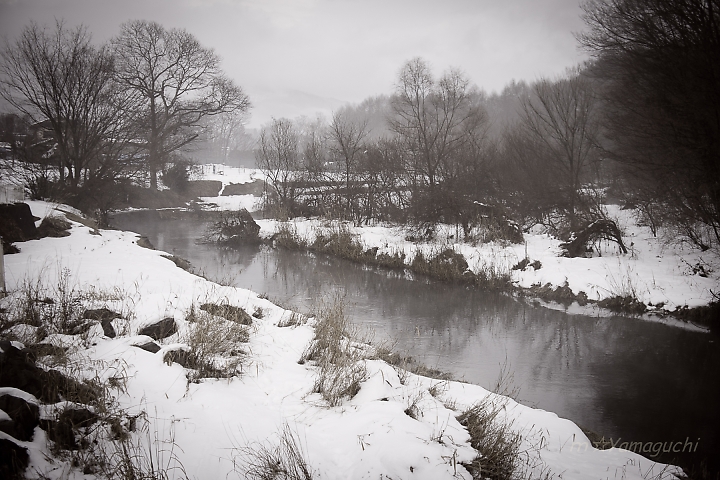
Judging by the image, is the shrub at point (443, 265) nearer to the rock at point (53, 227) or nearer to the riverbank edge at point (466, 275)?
the riverbank edge at point (466, 275)

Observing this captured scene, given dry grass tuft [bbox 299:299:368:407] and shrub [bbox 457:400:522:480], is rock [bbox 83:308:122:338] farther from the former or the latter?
shrub [bbox 457:400:522:480]

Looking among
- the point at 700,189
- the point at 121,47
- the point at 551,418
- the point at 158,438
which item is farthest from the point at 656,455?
the point at 121,47

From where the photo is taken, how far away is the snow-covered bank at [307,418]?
346cm

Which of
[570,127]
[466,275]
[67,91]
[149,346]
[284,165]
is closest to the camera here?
[149,346]

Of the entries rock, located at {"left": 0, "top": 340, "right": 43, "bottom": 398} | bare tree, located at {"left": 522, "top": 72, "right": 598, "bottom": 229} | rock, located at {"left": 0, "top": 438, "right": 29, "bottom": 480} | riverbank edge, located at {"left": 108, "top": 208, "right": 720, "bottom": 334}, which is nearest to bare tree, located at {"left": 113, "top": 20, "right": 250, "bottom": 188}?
riverbank edge, located at {"left": 108, "top": 208, "right": 720, "bottom": 334}

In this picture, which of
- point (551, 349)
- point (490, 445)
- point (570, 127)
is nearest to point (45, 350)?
point (490, 445)

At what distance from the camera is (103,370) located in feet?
14.1

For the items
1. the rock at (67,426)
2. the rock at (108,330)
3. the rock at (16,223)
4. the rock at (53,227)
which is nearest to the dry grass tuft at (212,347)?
the rock at (108,330)

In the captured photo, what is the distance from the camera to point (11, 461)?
273 centimetres

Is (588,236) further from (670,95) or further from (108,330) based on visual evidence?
(108,330)

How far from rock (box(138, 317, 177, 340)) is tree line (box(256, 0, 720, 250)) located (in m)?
11.9

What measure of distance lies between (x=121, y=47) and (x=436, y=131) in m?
22.4

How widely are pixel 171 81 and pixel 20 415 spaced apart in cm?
3119

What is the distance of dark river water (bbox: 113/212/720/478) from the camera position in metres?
5.88
